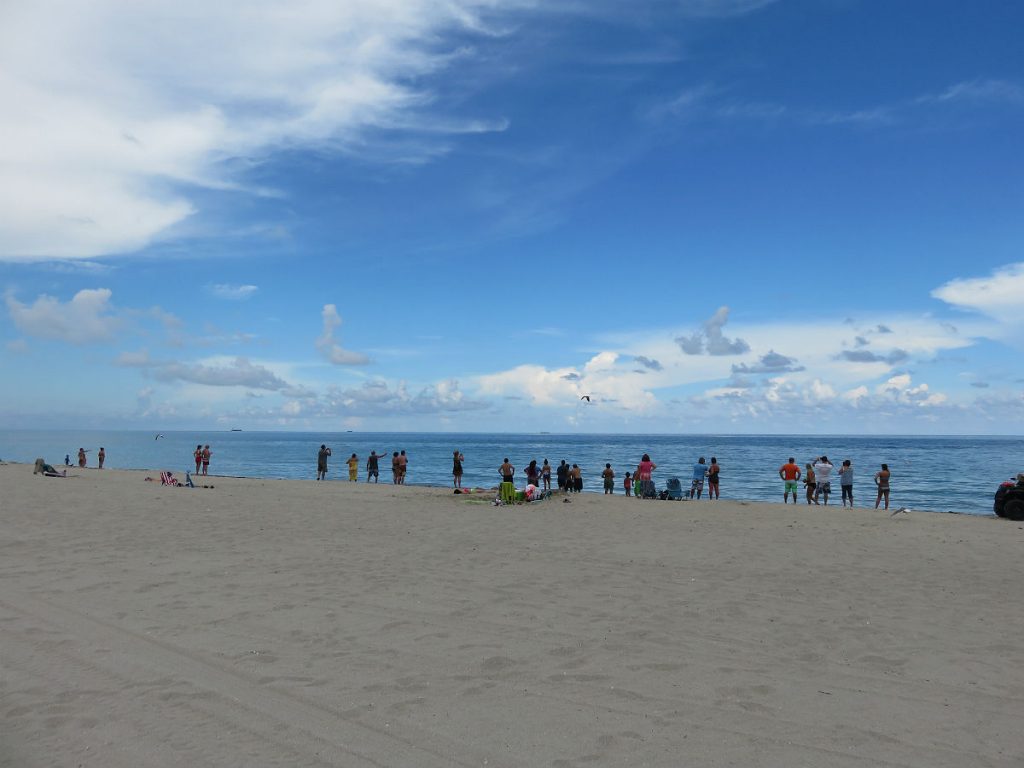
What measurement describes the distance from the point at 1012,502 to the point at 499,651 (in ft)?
60.8

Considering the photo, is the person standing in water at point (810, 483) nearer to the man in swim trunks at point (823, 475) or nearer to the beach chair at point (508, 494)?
the man in swim trunks at point (823, 475)

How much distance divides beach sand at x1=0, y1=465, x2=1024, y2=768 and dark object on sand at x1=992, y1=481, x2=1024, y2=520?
291 inches

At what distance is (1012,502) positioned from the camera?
1888cm

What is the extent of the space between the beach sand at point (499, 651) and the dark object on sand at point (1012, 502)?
7390 millimetres

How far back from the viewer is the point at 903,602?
874 cm

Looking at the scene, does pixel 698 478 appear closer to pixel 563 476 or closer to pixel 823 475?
pixel 823 475

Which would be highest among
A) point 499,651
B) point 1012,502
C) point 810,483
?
point 810,483

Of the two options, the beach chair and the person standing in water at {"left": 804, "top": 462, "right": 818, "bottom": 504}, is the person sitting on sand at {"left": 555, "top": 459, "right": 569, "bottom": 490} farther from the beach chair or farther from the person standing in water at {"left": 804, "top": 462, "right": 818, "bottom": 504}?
the person standing in water at {"left": 804, "top": 462, "right": 818, "bottom": 504}

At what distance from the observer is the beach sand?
4.70 metres

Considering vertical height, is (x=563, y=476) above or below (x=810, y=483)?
above

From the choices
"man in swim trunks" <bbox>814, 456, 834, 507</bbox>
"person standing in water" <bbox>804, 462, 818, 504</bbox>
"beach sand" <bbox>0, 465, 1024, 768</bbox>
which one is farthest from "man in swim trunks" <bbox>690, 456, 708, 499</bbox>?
"beach sand" <bbox>0, 465, 1024, 768</bbox>

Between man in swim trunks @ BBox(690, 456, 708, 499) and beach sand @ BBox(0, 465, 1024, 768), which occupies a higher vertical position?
man in swim trunks @ BBox(690, 456, 708, 499)

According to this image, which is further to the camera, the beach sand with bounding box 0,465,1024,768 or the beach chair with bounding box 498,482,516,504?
the beach chair with bounding box 498,482,516,504

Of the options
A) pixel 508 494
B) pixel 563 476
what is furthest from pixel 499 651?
pixel 563 476
